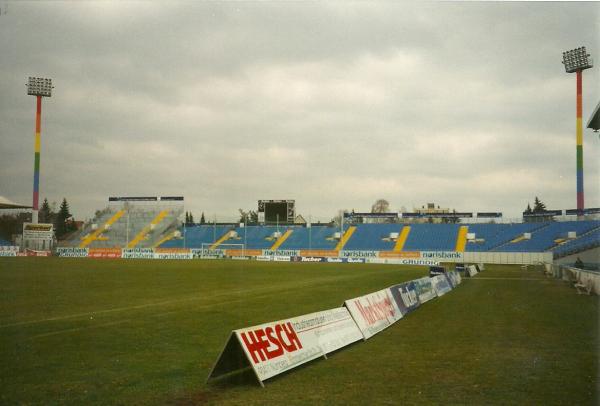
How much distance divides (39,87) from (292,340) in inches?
3121

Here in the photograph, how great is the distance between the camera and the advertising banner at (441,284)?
25384mm

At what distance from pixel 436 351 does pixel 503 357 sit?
1.40 m

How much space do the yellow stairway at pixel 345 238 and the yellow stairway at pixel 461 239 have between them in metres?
17.1

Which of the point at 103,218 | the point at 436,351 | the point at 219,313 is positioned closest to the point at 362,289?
the point at 219,313

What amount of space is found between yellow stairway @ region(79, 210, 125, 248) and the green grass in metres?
71.4

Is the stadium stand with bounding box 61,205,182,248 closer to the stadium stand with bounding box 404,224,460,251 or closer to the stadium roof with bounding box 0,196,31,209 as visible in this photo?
the stadium roof with bounding box 0,196,31,209

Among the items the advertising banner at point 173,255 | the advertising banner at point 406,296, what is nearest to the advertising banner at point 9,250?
the advertising banner at point 173,255

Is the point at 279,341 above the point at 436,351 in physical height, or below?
above

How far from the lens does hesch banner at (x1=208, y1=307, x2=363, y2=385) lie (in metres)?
8.36

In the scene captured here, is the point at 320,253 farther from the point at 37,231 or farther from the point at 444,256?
the point at 37,231

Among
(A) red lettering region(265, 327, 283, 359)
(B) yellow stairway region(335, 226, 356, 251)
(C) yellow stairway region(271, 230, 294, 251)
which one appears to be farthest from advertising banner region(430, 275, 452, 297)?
(C) yellow stairway region(271, 230, 294, 251)

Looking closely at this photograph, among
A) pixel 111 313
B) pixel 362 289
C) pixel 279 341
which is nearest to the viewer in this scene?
pixel 279 341

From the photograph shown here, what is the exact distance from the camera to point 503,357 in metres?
10.9

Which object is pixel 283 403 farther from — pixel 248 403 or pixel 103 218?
pixel 103 218
